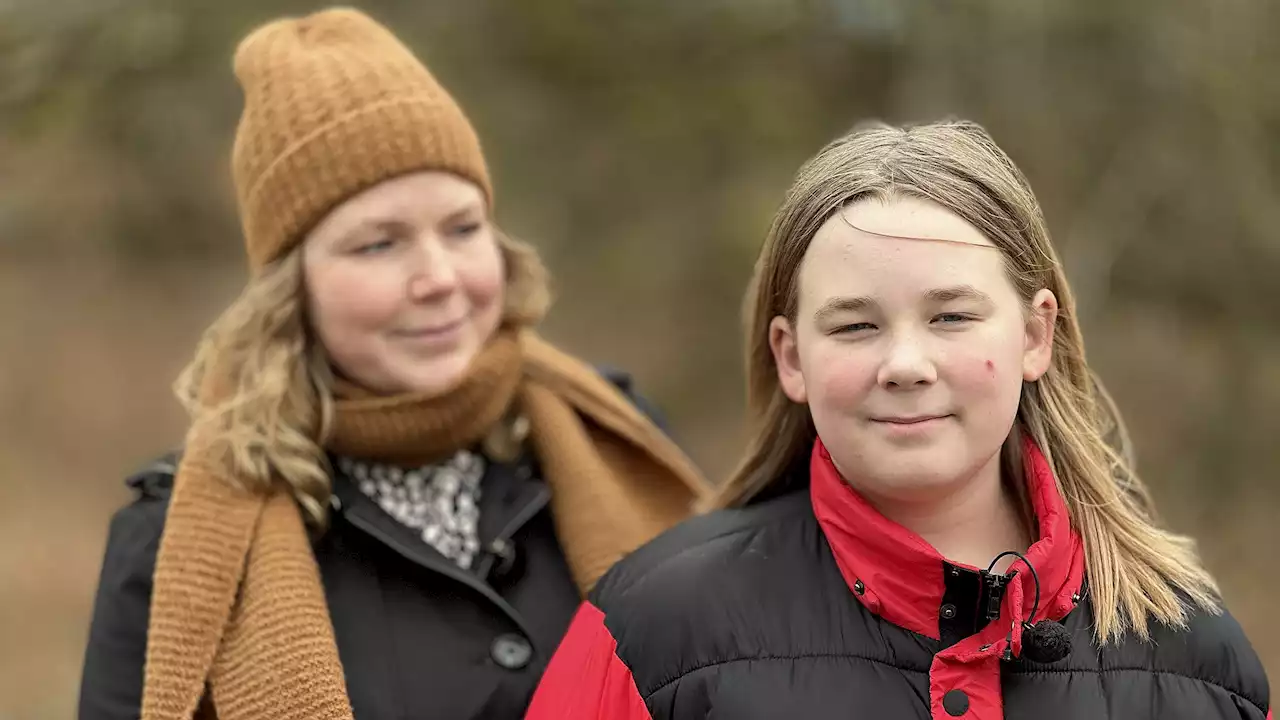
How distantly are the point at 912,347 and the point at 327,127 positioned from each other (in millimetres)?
1186

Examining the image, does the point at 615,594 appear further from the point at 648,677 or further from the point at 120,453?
the point at 120,453

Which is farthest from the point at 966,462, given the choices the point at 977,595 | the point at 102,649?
the point at 102,649

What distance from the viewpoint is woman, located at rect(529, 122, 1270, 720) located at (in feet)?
5.38

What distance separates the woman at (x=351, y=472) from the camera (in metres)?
2.14

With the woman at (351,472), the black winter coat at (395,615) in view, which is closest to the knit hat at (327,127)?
the woman at (351,472)

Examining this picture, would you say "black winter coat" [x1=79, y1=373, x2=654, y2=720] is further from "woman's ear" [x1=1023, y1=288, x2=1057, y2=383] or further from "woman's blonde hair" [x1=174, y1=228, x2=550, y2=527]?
"woman's ear" [x1=1023, y1=288, x2=1057, y2=383]

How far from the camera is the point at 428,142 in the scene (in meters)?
2.31

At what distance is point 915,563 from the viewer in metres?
1.67

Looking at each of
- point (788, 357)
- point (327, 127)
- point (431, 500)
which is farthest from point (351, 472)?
point (788, 357)

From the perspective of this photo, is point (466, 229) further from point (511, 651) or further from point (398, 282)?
point (511, 651)

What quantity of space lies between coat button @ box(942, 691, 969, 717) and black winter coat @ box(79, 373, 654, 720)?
86cm

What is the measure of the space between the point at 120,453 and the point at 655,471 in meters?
4.45

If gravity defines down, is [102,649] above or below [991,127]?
below

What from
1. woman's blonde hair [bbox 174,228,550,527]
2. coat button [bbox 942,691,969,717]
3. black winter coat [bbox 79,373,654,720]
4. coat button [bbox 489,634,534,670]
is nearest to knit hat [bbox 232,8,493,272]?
woman's blonde hair [bbox 174,228,550,527]
